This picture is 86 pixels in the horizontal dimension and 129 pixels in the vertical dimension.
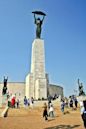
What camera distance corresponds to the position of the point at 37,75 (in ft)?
109

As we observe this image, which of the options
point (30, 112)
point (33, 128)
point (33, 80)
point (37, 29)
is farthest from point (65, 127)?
point (37, 29)

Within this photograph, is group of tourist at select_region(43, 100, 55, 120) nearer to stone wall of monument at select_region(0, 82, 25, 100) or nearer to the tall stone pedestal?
the tall stone pedestal

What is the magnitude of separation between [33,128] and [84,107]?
3.83 meters

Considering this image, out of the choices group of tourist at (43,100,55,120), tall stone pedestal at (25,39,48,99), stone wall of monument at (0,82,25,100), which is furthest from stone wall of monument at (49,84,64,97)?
group of tourist at (43,100,55,120)

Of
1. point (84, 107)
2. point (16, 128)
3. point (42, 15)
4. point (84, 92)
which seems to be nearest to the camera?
point (84, 107)

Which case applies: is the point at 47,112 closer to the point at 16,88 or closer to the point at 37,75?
the point at 37,75

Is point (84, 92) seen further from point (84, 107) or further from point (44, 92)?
point (84, 107)

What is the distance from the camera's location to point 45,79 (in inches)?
1286

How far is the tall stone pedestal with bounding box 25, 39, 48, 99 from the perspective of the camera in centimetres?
3206

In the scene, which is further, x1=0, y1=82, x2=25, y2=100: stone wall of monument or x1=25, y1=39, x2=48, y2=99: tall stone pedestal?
x1=0, y1=82, x2=25, y2=100: stone wall of monument

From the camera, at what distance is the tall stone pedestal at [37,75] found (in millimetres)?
32062

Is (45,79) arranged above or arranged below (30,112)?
above

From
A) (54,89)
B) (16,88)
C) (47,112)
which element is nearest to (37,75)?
(16,88)

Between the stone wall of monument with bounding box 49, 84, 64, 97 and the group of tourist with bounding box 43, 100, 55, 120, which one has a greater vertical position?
the stone wall of monument with bounding box 49, 84, 64, 97
